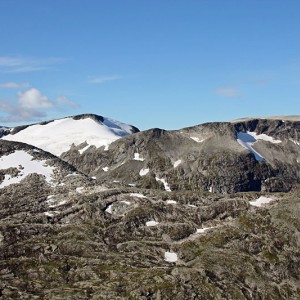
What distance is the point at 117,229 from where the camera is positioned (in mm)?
195625

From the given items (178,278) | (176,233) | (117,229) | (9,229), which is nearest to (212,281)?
(178,278)

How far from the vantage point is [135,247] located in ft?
612

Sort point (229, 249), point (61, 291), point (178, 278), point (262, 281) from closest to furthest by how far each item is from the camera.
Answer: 1. point (61, 291)
2. point (178, 278)
3. point (262, 281)
4. point (229, 249)

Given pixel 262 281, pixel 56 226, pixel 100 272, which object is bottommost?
pixel 262 281

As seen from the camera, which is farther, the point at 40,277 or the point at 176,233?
the point at 176,233

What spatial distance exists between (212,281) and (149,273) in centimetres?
2222

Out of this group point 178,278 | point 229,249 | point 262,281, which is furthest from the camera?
point 229,249

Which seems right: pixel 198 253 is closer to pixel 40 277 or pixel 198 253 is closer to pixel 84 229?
pixel 84 229

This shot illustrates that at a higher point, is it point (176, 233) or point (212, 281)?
point (176, 233)

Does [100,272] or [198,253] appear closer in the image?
[100,272]

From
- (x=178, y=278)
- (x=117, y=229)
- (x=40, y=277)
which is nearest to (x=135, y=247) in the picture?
(x=117, y=229)

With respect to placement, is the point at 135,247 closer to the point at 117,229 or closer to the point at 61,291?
the point at 117,229

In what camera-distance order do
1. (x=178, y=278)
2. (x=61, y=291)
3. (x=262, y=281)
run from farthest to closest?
(x=262, y=281), (x=178, y=278), (x=61, y=291)

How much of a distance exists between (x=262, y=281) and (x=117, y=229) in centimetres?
5867
